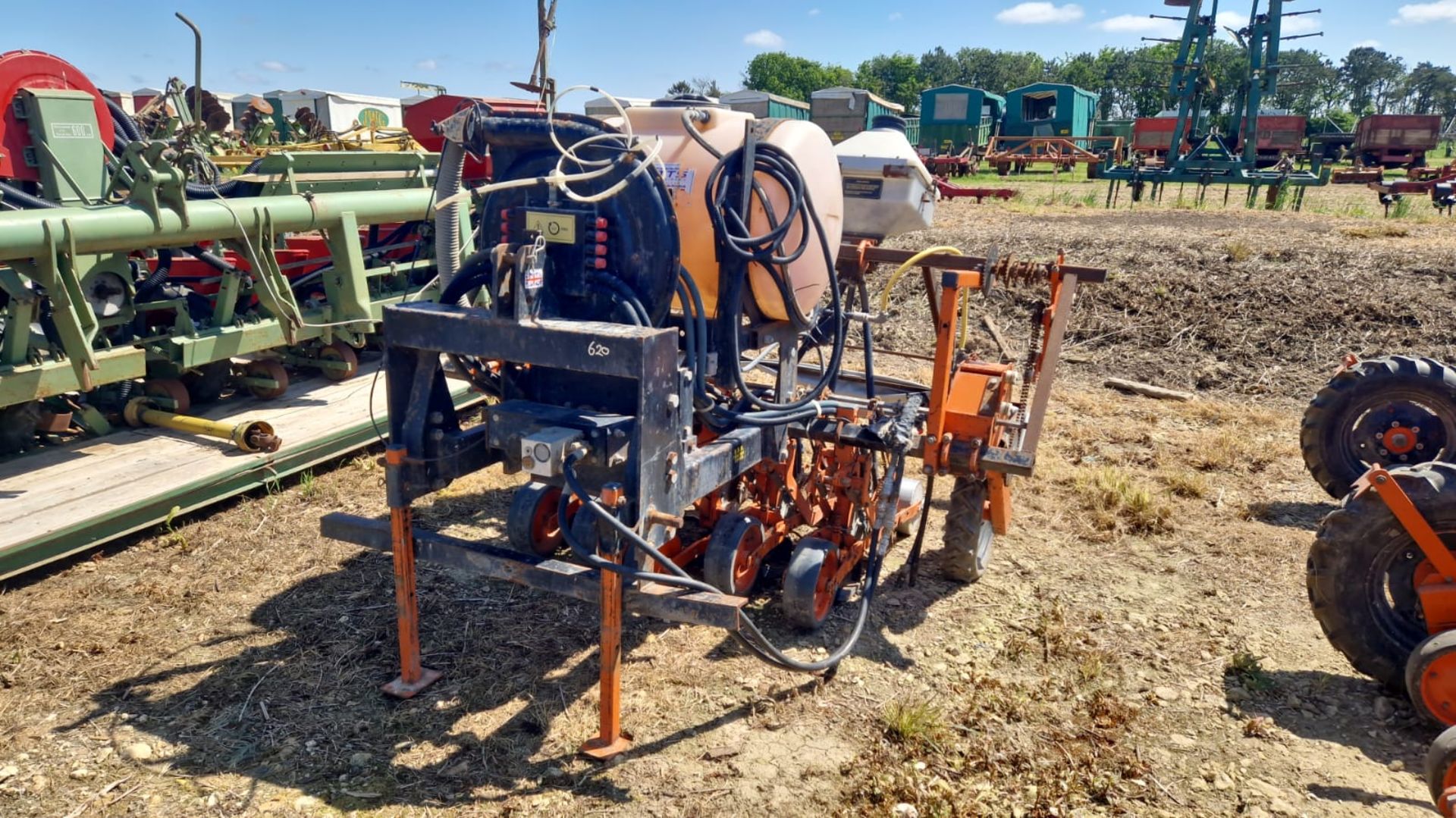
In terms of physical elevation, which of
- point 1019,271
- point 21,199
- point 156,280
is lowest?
point 156,280

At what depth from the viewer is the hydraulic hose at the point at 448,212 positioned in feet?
12.2

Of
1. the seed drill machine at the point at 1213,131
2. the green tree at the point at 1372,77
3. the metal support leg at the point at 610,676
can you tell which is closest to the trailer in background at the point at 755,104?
the seed drill machine at the point at 1213,131

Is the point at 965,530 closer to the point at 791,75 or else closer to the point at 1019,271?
the point at 1019,271

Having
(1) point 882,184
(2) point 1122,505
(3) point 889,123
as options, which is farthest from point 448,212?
(2) point 1122,505

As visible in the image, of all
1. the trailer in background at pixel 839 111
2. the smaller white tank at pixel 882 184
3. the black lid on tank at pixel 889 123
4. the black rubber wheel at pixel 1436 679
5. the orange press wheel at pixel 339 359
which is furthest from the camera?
the trailer in background at pixel 839 111

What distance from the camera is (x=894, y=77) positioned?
83.9m

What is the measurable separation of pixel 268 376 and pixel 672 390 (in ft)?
15.3

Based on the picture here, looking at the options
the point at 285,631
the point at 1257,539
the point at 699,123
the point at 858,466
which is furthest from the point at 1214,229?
the point at 285,631

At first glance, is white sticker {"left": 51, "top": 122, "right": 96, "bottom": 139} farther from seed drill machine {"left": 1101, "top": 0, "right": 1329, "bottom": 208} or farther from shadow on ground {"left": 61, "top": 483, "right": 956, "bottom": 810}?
seed drill machine {"left": 1101, "top": 0, "right": 1329, "bottom": 208}

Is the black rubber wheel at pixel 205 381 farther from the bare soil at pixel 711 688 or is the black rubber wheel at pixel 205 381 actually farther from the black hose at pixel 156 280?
the bare soil at pixel 711 688

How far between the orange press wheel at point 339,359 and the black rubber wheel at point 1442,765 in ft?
21.9

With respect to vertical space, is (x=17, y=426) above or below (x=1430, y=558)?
below

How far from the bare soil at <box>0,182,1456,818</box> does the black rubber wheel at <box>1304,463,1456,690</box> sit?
226 mm

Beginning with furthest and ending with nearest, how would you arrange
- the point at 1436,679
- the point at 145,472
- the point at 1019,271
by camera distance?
the point at 145,472, the point at 1019,271, the point at 1436,679
